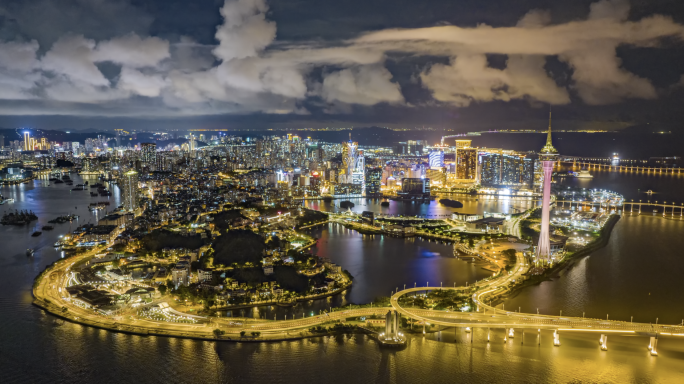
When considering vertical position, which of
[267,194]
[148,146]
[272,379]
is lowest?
[272,379]

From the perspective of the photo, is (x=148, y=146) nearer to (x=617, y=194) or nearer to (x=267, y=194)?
(x=267, y=194)

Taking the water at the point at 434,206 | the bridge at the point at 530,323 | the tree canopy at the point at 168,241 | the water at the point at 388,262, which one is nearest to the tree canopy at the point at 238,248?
the tree canopy at the point at 168,241

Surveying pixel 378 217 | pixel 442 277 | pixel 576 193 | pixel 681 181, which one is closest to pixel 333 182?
pixel 378 217

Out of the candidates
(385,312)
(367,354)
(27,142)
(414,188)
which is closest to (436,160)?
(414,188)

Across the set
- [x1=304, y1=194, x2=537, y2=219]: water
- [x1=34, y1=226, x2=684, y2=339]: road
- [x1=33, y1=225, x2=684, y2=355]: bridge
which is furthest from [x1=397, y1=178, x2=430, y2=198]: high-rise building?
[x1=34, y1=226, x2=684, y2=339]: road

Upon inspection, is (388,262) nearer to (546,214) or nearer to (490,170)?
(546,214)

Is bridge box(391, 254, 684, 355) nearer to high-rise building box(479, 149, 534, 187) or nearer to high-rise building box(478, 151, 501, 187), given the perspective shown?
high-rise building box(479, 149, 534, 187)
